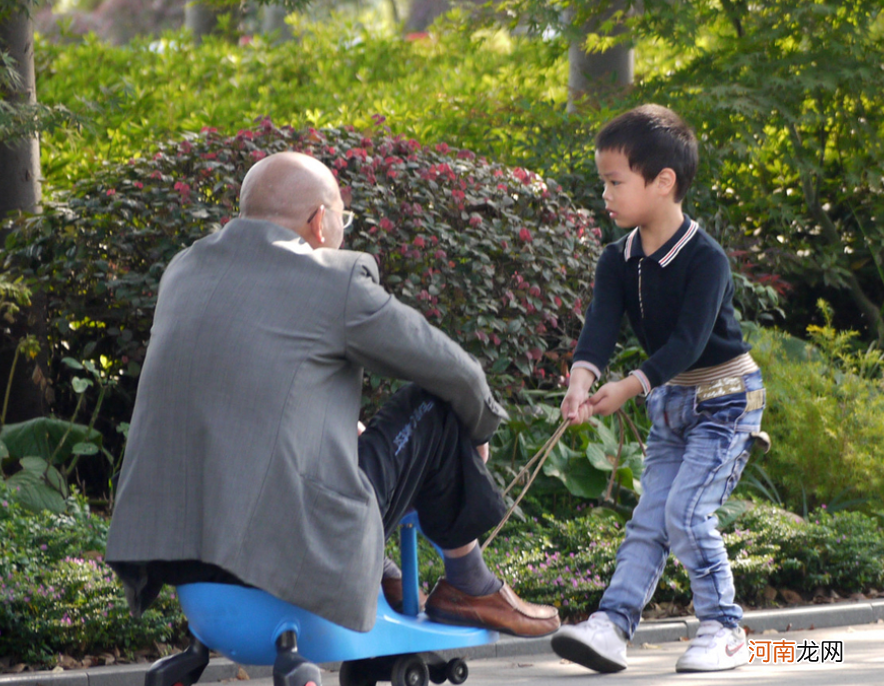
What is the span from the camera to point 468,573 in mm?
3105

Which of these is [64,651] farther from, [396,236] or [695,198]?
[695,198]

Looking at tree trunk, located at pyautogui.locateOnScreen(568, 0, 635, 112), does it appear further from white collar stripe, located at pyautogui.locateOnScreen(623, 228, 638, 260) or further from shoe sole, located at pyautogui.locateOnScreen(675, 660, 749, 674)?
shoe sole, located at pyautogui.locateOnScreen(675, 660, 749, 674)

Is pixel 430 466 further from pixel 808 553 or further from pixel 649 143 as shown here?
pixel 808 553

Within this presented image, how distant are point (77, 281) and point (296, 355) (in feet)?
12.9

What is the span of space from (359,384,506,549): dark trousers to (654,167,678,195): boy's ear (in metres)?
1.30

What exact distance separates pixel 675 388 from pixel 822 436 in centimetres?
264

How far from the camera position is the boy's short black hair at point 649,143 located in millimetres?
3662

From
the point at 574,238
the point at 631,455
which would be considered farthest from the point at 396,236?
the point at 631,455

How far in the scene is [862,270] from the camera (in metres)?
8.98

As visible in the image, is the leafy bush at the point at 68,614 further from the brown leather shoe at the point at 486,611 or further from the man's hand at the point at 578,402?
the man's hand at the point at 578,402

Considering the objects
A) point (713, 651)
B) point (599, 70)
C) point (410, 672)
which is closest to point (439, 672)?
point (410, 672)

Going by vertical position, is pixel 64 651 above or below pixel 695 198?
below

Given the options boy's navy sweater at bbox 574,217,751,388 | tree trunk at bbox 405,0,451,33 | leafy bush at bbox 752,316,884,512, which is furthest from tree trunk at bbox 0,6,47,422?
tree trunk at bbox 405,0,451,33

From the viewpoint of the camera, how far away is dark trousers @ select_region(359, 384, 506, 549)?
284 centimetres
